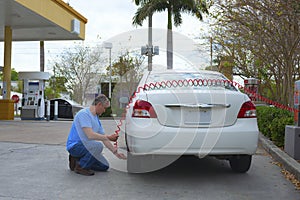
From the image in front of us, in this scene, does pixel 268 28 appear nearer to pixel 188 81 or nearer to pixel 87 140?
pixel 188 81

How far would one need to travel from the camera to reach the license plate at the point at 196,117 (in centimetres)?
453

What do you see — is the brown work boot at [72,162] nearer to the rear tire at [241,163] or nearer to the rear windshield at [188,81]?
the rear windshield at [188,81]

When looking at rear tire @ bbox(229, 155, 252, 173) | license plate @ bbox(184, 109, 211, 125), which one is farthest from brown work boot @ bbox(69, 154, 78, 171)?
rear tire @ bbox(229, 155, 252, 173)

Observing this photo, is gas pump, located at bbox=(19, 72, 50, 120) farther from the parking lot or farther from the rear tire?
the rear tire

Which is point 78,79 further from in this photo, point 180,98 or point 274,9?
point 180,98

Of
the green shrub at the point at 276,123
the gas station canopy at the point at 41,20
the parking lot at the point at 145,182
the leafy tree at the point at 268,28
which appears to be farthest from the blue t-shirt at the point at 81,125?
the gas station canopy at the point at 41,20

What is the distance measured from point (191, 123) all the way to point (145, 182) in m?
1.04

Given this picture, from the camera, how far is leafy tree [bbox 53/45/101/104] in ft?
106

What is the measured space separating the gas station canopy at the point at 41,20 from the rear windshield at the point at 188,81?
8840mm

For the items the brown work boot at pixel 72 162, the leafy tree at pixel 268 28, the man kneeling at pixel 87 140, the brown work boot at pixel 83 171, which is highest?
the leafy tree at pixel 268 28

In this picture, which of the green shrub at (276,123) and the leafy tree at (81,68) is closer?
the green shrub at (276,123)

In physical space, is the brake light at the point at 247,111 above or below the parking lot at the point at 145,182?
above

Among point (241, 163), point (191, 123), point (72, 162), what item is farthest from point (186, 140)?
point (72, 162)

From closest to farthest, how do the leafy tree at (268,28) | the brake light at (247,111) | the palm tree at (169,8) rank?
the brake light at (247,111) < the leafy tree at (268,28) < the palm tree at (169,8)
